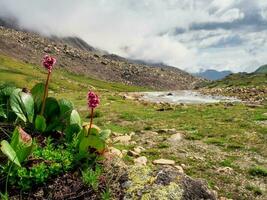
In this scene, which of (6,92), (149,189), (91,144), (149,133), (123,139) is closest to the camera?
(149,189)

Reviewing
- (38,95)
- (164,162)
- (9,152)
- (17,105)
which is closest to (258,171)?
(164,162)

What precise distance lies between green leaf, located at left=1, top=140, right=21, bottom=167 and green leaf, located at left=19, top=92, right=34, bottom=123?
1848 millimetres

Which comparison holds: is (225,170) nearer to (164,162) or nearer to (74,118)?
(164,162)

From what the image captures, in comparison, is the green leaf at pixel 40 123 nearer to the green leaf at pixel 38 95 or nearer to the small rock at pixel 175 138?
the green leaf at pixel 38 95

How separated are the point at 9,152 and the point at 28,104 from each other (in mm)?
2123

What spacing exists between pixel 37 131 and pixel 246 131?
1791 centimetres

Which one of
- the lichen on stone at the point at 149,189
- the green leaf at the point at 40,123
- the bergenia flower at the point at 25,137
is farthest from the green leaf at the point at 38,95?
the lichen on stone at the point at 149,189

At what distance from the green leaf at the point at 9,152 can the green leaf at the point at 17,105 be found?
1665mm

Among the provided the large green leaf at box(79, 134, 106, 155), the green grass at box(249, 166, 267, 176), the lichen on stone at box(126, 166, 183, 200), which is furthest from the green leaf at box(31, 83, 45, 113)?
the green grass at box(249, 166, 267, 176)

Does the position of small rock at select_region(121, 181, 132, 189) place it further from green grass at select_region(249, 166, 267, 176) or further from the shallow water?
the shallow water

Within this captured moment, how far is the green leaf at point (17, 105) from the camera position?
9.95 meters

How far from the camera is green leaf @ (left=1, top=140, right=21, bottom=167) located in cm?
814

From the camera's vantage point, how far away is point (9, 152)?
824 centimetres

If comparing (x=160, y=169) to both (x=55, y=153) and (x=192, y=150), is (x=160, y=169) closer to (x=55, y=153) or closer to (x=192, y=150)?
(x=55, y=153)
